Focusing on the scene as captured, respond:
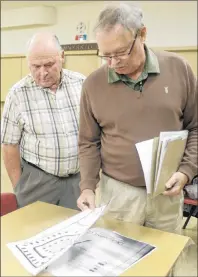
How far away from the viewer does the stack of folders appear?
3.17ft

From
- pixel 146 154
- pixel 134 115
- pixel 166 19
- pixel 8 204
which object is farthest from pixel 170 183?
pixel 166 19

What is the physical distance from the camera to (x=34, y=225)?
998mm

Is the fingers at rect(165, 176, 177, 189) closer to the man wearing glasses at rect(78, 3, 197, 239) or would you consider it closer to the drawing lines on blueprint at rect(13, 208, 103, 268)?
the man wearing glasses at rect(78, 3, 197, 239)

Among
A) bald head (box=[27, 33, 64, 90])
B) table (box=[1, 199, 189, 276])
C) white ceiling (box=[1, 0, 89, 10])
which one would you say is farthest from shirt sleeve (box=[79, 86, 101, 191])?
white ceiling (box=[1, 0, 89, 10])

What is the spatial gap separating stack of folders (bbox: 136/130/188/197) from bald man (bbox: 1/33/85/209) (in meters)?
0.59

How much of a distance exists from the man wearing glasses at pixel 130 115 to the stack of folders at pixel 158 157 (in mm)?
58

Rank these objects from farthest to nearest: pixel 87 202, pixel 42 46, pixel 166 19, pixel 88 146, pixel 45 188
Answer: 1. pixel 166 19
2. pixel 45 188
3. pixel 42 46
4. pixel 88 146
5. pixel 87 202

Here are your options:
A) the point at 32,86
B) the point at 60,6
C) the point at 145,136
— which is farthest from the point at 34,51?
the point at 60,6

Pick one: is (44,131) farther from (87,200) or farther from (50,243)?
(50,243)

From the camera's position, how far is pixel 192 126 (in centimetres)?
115

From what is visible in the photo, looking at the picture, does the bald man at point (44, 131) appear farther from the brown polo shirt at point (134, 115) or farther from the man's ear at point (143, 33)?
the man's ear at point (143, 33)

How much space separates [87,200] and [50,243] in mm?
249

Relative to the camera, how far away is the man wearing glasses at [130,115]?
3.40 ft

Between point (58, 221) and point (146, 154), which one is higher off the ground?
point (146, 154)
